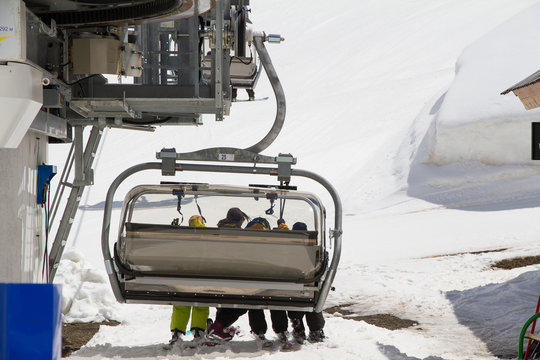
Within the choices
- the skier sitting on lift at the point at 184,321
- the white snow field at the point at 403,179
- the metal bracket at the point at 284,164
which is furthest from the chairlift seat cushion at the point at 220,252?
the skier sitting on lift at the point at 184,321

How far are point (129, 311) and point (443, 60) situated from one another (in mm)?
33987

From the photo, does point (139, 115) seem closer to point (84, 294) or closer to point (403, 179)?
point (84, 294)

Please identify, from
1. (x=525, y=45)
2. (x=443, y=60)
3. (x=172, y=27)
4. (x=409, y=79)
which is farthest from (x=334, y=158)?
(x=172, y=27)

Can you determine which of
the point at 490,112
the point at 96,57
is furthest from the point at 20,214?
the point at 490,112

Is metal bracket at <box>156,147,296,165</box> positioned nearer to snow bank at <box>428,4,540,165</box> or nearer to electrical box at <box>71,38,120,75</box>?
electrical box at <box>71,38,120,75</box>

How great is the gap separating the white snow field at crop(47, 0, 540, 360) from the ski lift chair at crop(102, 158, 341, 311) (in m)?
0.71

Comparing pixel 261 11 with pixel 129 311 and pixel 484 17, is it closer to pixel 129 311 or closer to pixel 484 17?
pixel 484 17

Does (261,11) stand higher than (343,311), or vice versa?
(261,11)

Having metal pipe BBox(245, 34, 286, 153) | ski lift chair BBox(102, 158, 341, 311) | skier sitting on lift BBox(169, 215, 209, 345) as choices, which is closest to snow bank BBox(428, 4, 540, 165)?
skier sitting on lift BBox(169, 215, 209, 345)

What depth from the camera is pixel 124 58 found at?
6.55 m

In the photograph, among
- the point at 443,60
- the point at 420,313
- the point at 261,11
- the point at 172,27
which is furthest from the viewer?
the point at 261,11

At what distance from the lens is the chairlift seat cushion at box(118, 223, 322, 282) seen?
6.08m

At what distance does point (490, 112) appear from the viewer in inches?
816

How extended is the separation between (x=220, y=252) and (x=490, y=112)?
16.1m
